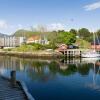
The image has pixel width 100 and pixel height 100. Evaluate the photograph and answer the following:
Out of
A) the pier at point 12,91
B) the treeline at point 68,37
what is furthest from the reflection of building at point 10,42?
the pier at point 12,91

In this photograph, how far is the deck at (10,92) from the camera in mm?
20797

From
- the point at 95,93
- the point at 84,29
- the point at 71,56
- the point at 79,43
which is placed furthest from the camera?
the point at 84,29

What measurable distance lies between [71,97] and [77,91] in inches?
128

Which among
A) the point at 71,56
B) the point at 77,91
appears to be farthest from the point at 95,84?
the point at 71,56

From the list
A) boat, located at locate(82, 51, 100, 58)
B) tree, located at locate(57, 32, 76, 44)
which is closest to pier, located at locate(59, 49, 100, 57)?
boat, located at locate(82, 51, 100, 58)

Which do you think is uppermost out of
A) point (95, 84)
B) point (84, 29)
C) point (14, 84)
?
point (84, 29)

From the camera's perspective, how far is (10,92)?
22047 millimetres

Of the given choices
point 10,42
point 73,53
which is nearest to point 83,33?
point 10,42

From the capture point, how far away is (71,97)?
94.4ft

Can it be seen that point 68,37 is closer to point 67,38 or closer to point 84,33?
point 67,38

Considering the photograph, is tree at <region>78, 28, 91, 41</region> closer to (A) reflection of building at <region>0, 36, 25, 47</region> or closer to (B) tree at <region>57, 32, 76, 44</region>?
(B) tree at <region>57, 32, 76, 44</region>

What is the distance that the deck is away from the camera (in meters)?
20.8

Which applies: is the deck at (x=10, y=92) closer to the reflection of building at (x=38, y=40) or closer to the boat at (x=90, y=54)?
the boat at (x=90, y=54)

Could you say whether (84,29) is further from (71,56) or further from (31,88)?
(31,88)
